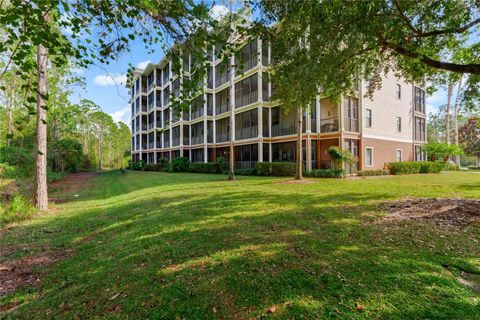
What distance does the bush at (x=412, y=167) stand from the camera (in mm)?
20062

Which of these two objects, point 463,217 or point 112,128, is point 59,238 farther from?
point 112,128

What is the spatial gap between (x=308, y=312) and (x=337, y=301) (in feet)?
1.39

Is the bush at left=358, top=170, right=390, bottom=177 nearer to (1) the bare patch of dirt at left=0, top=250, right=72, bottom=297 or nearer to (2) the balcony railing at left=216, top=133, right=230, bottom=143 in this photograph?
(2) the balcony railing at left=216, top=133, right=230, bottom=143

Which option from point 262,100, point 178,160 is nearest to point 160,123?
point 178,160

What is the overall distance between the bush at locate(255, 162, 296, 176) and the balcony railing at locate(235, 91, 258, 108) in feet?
21.9

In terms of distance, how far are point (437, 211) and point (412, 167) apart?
1754 centimetres

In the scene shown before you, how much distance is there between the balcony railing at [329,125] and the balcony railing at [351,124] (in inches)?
31.2

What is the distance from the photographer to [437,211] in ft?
21.1

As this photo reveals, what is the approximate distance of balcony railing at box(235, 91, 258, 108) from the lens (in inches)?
895

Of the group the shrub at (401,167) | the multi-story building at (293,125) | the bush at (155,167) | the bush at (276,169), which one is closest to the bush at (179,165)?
Result: the multi-story building at (293,125)

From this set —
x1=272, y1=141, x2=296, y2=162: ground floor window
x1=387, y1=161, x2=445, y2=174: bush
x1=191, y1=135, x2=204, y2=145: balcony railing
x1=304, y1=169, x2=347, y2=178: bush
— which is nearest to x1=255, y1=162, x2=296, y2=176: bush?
x1=272, y1=141, x2=296, y2=162: ground floor window

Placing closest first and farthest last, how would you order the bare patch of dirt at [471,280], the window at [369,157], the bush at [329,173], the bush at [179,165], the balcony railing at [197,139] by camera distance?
the bare patch of dirt at [471,280], the bush at [329,173], the window at [369,157], the bush at [179,165], the balcony railing at [197,139]

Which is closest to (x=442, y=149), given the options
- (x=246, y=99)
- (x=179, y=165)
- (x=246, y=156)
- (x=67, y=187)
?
(x=246, y=156)

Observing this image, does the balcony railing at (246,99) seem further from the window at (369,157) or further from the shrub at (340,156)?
the window at (369,157)
